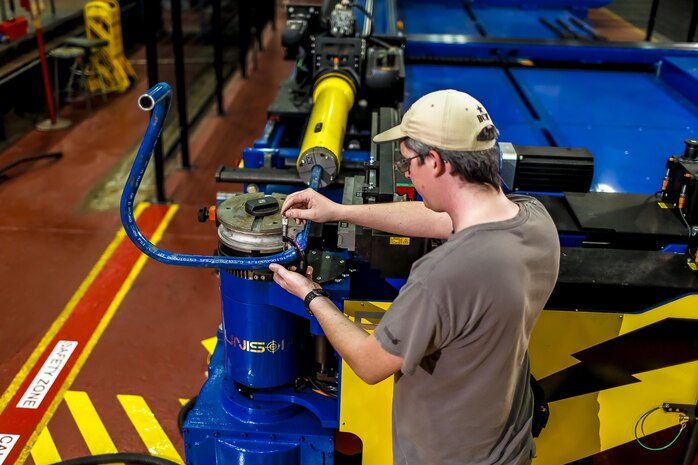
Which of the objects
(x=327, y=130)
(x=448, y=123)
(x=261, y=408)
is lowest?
(x=261, y=408)

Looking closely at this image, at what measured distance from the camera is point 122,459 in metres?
3.57

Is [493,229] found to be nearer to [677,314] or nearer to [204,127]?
[677,314]

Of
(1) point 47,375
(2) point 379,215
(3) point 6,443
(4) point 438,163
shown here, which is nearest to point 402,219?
(2) point 379,215

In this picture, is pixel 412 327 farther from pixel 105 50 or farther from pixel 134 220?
pixel 105 50

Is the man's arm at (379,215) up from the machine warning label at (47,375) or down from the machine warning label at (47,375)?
up

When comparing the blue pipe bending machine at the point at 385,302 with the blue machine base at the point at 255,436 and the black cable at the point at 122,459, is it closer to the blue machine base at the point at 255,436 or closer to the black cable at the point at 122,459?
the blue machine base at the point at 255,436

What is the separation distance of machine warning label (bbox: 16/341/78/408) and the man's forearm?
2558 mm

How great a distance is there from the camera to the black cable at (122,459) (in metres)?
3.51

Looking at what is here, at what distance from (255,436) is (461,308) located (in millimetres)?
1677

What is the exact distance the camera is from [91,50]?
8.84 m

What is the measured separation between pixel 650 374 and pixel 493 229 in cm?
141

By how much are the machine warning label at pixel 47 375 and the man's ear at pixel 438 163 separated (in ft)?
10.5

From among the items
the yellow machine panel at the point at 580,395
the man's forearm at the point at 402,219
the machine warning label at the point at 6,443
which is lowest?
the machine warning label at the point at 6,443

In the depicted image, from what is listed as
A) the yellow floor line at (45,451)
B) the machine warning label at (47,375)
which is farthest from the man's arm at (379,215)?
the machine warning label at (47,375)
